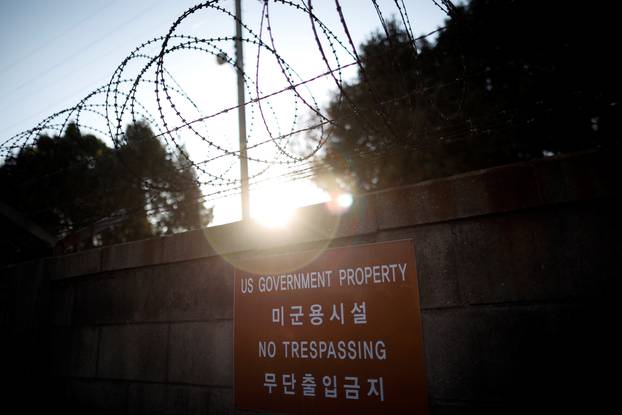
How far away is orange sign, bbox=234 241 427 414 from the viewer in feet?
9.09

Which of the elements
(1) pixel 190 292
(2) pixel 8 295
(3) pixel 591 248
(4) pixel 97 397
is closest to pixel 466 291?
(3) pixel 591 248

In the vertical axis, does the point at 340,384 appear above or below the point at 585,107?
below

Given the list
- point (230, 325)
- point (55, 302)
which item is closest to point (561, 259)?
point (230, 325)

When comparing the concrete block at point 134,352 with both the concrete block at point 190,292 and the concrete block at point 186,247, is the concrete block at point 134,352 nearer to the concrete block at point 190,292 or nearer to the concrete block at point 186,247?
the concrete block at point 190,292

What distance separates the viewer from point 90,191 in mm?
16766

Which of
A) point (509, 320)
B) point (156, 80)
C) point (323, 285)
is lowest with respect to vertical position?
point (509, 320)

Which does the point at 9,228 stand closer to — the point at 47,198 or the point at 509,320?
the point at 509,320

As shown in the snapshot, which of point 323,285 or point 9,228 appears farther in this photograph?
point 9,228

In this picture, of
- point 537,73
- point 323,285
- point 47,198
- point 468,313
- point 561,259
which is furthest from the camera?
point 47,198

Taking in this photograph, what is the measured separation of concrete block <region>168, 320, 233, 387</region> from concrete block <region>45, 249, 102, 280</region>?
5.26 feet

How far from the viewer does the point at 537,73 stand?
10.5 meters

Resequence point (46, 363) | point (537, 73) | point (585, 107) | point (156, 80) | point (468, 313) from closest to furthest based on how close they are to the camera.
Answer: point (468, 313), point (585, 107), point (156, 80), point (46, 363), point (537, 73)

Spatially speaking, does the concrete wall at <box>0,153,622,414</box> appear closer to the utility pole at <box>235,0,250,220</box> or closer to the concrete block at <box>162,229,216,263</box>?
the concrete block at <box>162,229,216,263</box>

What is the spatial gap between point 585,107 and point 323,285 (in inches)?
99.8
